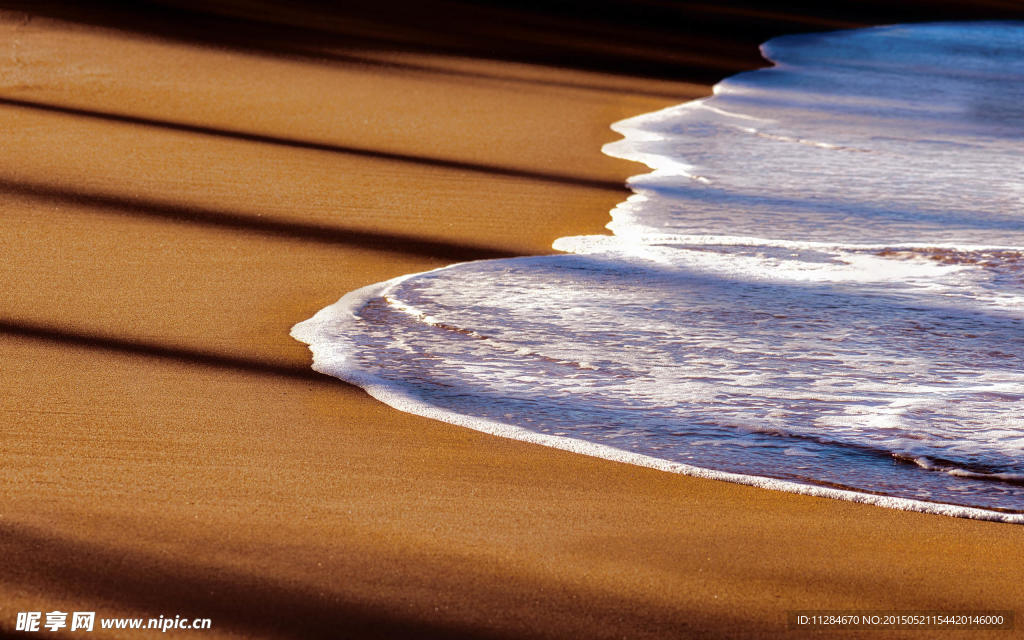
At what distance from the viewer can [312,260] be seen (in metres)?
4.65

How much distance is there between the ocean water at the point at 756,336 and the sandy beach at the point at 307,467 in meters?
0.17

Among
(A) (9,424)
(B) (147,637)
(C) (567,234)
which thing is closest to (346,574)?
(B) (147,637)

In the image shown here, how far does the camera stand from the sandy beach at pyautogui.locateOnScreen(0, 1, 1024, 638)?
7.14 ft

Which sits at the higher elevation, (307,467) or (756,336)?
(756,336)

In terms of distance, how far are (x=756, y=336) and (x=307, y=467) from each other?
1.66 meters

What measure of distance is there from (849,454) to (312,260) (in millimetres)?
2266

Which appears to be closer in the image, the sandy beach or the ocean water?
the sandy beach

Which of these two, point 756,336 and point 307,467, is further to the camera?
point 756,336

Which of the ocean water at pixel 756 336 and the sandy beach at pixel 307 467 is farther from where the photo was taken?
the ocean water at pixel 756 336

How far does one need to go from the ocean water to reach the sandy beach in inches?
6.5

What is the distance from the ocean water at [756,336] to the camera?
9.87 ft

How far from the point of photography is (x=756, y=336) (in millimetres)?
3904

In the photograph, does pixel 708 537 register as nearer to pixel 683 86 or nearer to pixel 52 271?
pixel 52 271

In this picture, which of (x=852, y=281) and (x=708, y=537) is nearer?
(x=708, y=537)
